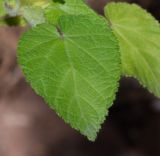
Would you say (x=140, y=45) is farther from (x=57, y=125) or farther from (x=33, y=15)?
(x=57, y=125)

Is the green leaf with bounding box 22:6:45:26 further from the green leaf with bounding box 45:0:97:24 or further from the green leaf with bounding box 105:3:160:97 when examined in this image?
the green leaf with bounding box 105:3:160:97

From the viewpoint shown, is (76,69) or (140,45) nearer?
(76,69)

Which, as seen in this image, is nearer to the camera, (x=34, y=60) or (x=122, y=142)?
(x=34, y=60)

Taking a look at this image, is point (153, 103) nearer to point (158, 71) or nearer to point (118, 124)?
point (118, 124)

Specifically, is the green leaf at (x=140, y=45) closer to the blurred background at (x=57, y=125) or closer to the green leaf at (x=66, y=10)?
the green leaf at (x=66, y=10)

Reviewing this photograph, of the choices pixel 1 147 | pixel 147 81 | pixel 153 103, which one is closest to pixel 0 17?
pixel 147 81

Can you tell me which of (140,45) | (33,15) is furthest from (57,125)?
(33,15)
